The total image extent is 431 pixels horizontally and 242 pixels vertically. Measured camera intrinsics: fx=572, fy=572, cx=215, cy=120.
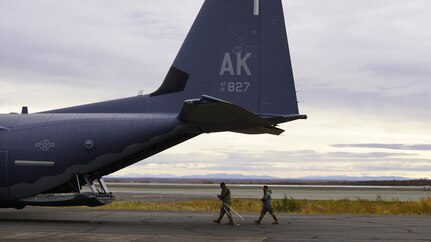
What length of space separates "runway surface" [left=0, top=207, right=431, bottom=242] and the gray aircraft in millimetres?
1536

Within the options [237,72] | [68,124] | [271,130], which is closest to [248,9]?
[237,72]

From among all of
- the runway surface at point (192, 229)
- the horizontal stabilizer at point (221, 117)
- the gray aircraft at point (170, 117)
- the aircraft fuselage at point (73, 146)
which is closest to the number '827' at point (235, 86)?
the gray aircraft at point (170, 117)

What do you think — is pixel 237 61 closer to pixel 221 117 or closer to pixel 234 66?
pixel 234 66

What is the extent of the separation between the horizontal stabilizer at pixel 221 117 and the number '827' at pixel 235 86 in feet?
5.08

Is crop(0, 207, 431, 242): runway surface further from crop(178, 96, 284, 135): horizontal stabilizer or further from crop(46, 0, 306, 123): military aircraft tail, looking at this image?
crop(46, 0, 306, 123): military aircraft tail

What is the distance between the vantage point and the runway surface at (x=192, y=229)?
18.3 metres

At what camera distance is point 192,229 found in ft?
69.5

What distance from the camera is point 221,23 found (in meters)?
23.4

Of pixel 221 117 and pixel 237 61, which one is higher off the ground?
pixel 237 61

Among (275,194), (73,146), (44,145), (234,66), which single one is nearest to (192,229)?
(73,146)

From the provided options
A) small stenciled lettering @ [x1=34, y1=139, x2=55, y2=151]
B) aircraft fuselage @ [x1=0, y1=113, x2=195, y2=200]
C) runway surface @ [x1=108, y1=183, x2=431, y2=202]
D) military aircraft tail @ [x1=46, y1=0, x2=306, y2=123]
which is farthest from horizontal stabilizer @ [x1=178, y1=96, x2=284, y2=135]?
runway surface @ [x1=108, y1=183, x2=431, y2=202]

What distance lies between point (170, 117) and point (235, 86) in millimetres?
2883

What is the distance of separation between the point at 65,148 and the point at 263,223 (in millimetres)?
8741

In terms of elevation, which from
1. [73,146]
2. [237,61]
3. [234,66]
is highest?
[237,61]
